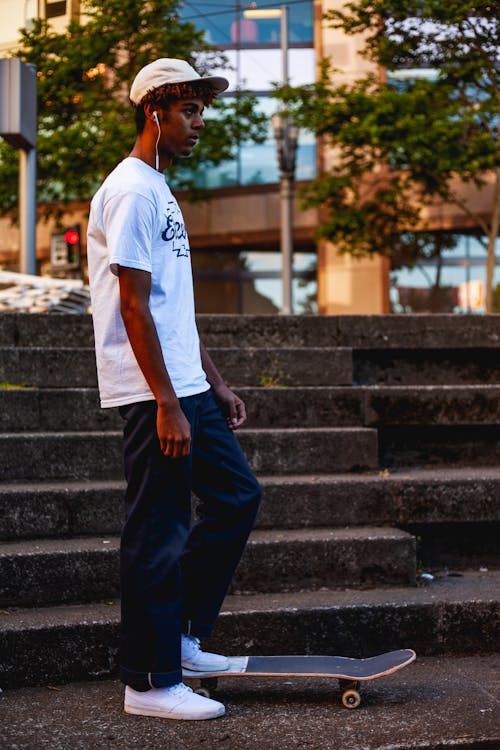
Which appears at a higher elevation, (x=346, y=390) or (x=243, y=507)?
(x=346, y=390)

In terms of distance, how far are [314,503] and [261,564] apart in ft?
1.60

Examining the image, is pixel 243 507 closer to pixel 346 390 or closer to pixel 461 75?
pixel 346 390

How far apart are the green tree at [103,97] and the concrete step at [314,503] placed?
52.9 ft

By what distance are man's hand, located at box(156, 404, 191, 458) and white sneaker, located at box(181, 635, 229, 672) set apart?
0.75 m

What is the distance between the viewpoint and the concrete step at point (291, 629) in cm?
366

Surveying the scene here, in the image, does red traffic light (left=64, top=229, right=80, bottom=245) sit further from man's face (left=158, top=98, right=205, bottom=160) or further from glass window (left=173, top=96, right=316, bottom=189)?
man's face (left=158, top=98, right=205, bottom=160)

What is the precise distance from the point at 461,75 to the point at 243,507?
15884mm

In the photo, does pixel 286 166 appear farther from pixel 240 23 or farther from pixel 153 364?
pixel 153 364

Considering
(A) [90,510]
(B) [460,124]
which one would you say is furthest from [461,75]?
(A) [90,510]

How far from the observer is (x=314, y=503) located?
4.61 metres

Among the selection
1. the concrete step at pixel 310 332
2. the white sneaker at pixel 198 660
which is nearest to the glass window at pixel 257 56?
the concrete step at pixel 310 332

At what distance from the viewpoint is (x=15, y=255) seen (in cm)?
2930

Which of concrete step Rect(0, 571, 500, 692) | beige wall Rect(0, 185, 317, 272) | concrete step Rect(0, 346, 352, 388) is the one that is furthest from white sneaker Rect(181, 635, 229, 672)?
beige wall Rect(0, 185, 317, 272)

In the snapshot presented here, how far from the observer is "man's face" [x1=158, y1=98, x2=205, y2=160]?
3299 millimetres
